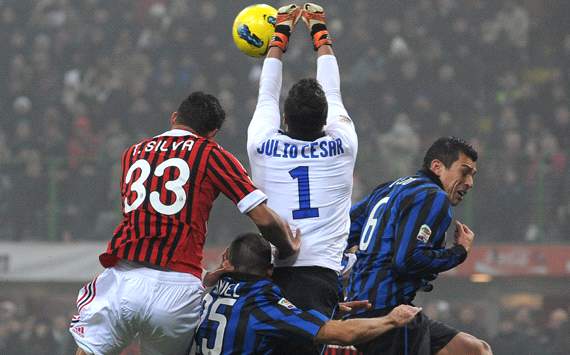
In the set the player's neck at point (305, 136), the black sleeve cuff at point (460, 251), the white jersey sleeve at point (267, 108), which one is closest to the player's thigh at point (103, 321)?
the white jersey sleeve at point (267, 108)

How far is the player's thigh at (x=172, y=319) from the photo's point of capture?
4.78m

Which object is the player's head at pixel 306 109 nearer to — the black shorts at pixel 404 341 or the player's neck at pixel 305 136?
the player's neck at pixel 305 136

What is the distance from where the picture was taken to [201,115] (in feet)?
16.5

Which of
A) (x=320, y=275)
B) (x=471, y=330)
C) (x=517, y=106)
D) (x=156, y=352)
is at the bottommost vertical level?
(x=471, y=330)

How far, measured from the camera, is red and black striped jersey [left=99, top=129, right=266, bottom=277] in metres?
4.81

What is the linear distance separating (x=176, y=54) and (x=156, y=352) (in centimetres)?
1195

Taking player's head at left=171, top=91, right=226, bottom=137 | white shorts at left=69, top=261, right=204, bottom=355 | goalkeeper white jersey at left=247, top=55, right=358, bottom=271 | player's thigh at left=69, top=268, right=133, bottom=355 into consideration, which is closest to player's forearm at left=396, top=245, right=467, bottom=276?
goalkeeper white jersey at left=247, top=55, right=358, bottom=271

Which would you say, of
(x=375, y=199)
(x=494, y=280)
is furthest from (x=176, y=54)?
(x=375, y=199)

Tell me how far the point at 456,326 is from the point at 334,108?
8641 millimetres

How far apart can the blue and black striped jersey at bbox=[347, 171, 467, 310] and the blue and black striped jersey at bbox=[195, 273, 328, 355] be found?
0.80m

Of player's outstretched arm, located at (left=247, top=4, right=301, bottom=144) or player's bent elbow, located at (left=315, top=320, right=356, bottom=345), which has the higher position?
player's outstretched arm, located at (left=247, top=4, right=301, bottom=144)

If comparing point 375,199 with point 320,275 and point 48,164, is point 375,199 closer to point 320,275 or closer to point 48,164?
point 320,275

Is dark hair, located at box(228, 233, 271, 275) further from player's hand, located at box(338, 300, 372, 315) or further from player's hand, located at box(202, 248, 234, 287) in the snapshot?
player's hand, located at box(338, 300, 372, 315)

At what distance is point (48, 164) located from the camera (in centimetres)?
1388
